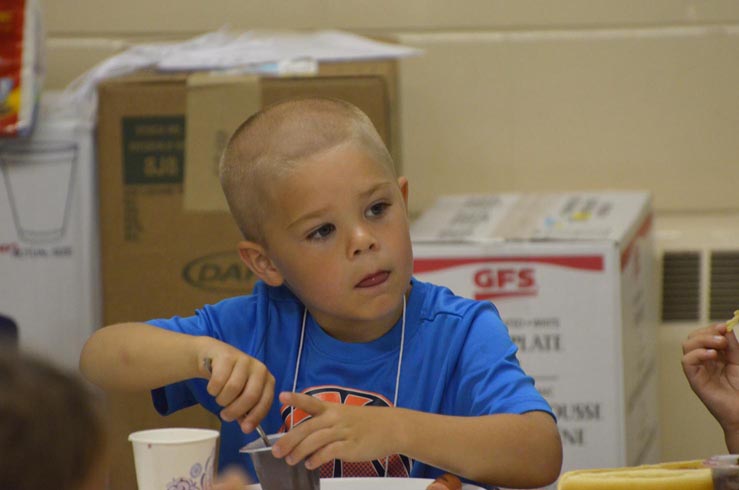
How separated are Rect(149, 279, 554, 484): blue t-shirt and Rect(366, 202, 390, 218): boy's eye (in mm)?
135

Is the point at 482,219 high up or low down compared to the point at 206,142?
down

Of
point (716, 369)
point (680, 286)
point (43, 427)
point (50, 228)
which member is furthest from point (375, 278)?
point (680, 286)

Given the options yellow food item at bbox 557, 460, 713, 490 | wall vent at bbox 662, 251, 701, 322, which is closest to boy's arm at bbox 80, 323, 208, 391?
yellow food item at bbox 557, 460, 713, 490

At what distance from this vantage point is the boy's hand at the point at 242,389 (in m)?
1.23

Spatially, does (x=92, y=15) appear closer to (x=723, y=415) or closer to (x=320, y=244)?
(x=320, y=244)

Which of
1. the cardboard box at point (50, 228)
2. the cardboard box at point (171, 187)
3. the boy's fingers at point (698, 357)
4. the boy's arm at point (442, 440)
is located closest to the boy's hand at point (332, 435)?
the boy's arm at point (442, 440)

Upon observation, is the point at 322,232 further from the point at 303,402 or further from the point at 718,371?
the point at 718,371

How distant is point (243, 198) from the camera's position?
1506mm

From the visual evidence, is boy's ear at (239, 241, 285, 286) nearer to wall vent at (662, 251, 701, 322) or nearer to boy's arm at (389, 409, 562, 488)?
boy's arm at (389, 409, 562, 488)

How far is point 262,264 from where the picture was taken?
1.54 m

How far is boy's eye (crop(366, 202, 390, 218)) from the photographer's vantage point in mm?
1403

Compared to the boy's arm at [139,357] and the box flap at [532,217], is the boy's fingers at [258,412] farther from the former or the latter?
the box flap at [532,217]

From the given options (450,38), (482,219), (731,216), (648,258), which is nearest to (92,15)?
(450,38)

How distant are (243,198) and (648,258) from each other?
160 cm
